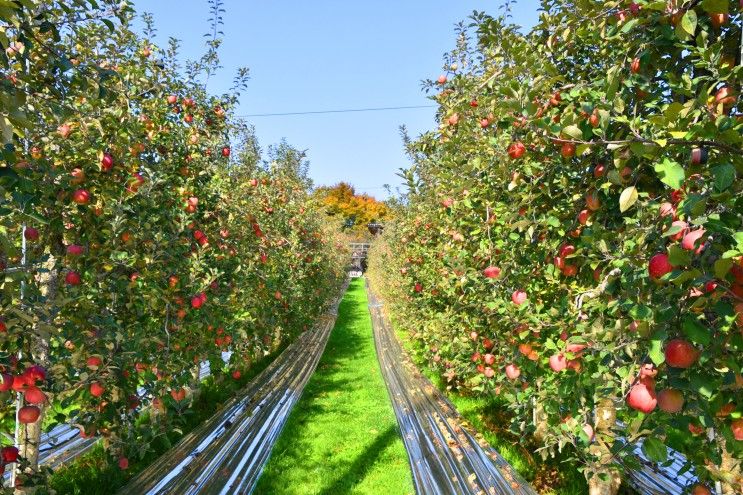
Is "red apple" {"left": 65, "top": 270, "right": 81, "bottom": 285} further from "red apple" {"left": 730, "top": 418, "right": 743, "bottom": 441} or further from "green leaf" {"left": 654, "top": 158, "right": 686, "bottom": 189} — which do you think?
"red apple" {"left": 730, "top": 418, "right": 743, "bottom": 441}

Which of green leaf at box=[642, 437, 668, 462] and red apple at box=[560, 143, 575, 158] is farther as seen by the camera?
red apple at box=[560, 143, 575, 158]

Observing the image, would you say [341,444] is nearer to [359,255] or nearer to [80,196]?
[80,196]

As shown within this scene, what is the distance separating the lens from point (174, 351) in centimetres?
409

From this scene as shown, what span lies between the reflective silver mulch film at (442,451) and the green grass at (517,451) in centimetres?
10

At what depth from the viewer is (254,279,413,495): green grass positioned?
4.42 meters

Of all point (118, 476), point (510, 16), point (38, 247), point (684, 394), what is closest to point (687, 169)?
point (684, 394)

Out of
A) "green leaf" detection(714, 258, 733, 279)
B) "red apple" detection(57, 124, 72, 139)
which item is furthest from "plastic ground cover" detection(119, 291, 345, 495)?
"green leaf" detection(714, 258, 733, 279)

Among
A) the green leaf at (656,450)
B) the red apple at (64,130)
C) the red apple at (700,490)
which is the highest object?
the red apple at (64,130)

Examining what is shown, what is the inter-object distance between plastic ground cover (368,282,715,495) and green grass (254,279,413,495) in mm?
188

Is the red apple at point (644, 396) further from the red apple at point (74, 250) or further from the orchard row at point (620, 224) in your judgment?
the red apple at point (74, 250)

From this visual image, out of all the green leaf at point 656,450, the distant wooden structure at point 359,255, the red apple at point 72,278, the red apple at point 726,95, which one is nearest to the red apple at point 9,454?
the red apple at point 72,278

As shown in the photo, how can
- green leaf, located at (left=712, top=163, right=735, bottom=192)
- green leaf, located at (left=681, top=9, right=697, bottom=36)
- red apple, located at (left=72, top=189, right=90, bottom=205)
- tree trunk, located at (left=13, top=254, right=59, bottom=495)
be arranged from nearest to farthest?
green leaf, located at (left=712, top=163, right=735, bottom=192), green leaf, located at (left=681, top=9, right=697, bottom=36), tree trunk, located at (left=13, top=254, right=59, bottom=495), red apple, located at (left=72, top=189, right=90, bottom=205)

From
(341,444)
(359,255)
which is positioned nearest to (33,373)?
(341,444)

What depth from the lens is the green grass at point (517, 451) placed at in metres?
4.09
